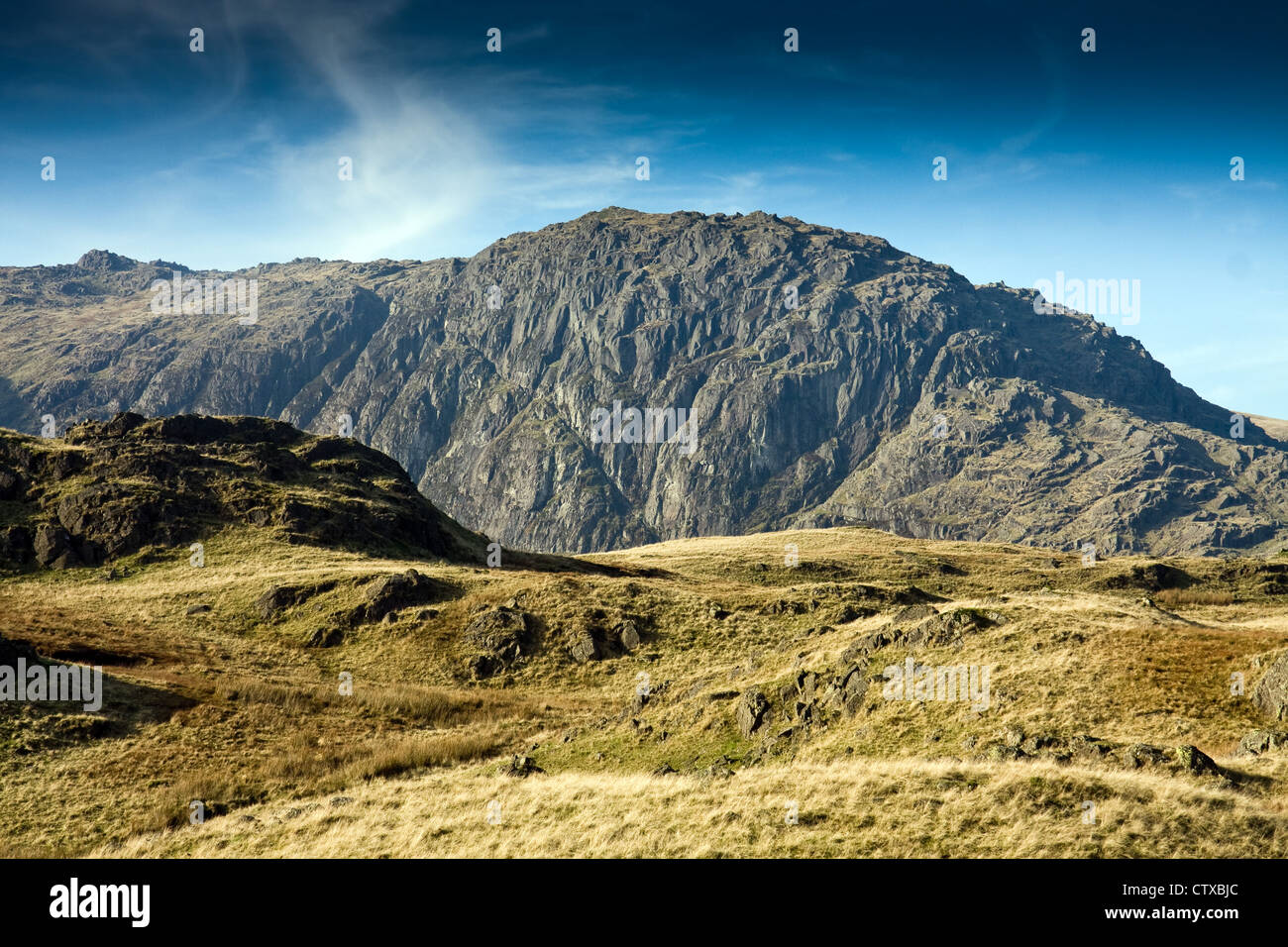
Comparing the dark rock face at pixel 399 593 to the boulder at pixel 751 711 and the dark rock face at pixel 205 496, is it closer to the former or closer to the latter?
the dark rock face at pixel 205 496

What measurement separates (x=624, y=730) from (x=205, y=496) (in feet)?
265

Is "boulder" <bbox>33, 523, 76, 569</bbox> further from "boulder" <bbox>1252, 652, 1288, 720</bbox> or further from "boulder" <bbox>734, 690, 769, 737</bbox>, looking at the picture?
"boulder" <bbox>1252, 652, 1288, 720</bbox>

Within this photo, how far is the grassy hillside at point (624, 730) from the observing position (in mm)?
19172

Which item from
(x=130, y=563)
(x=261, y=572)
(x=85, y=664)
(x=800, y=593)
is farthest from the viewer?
(x=130, y=563)

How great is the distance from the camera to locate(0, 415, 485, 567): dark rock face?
79000 millimetres

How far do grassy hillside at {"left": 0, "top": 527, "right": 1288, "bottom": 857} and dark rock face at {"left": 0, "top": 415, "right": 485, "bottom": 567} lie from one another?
11359 millimetres

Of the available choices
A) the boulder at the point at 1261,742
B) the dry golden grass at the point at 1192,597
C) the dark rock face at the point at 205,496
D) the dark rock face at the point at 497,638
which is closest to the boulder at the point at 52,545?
the dark rock face at the point at 205,496

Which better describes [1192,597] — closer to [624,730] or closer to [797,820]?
[624,730]

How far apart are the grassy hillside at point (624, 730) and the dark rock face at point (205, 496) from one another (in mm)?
11359

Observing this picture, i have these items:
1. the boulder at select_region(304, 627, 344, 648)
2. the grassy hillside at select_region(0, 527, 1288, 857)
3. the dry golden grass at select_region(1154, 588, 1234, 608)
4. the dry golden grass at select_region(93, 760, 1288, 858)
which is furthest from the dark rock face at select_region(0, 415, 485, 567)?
the dry golden grass at select_region(1154, 588, 1234, 608)
